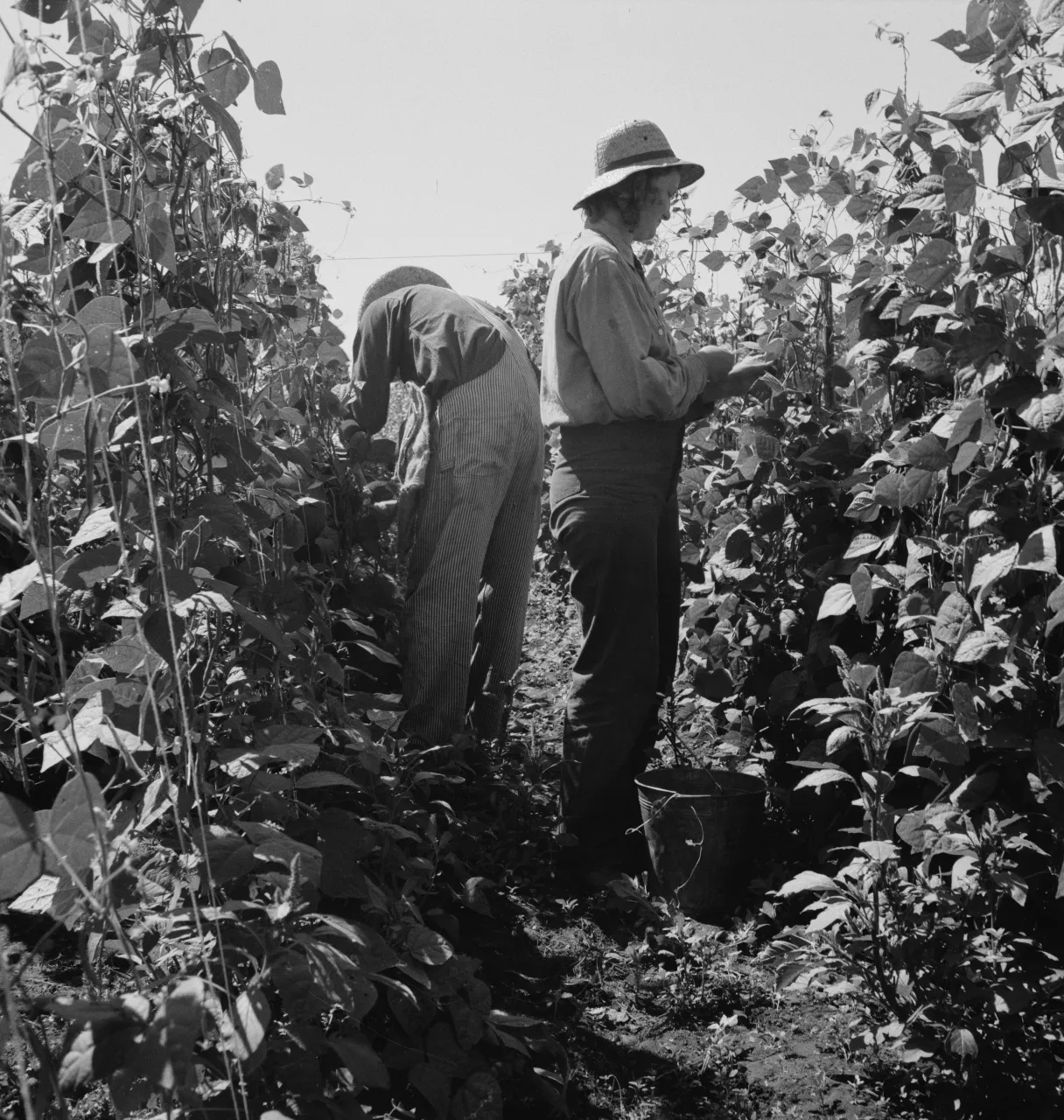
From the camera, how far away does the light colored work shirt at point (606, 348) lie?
2906 mm

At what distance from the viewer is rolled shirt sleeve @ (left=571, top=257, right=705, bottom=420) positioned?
9.52ft

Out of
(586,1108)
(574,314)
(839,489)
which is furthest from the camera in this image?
(574,314)

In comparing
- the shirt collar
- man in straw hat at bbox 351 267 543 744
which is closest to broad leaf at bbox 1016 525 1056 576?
the shirt collar

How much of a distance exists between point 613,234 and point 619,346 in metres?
0.42

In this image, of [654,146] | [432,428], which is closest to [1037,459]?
[654,146]

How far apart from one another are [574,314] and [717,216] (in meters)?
1.15

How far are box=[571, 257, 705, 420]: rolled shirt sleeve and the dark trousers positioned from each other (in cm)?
11

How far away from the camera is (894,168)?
7.95ft

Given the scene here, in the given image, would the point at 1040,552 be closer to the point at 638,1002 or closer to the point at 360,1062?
the point at 360,1062

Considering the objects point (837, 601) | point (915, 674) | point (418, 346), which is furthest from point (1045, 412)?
point (418, 346)

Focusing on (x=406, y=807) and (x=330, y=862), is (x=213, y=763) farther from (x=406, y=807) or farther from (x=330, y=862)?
(x=406, y=807)

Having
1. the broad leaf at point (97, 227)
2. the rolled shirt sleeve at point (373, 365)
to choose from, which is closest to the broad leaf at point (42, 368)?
the broad leaf at point (97, 227)

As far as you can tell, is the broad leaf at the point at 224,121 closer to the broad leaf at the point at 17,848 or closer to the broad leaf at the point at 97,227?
the broad leaf at the point at 97,227

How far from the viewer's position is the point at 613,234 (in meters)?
3.13
